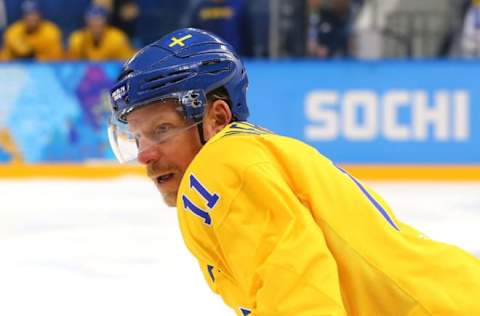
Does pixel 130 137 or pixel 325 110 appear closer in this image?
pixel 130 137

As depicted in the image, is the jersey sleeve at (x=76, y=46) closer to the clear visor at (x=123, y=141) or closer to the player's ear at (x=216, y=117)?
the clear visor at (x=123, y=141)

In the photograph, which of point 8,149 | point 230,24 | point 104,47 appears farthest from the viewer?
point 104,47

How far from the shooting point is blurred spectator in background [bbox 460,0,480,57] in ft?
28.2

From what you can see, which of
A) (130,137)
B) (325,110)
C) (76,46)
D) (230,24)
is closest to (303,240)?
(130,137)

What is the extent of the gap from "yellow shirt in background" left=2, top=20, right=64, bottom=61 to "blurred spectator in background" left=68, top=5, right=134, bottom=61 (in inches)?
7.6

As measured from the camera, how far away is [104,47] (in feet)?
29.5

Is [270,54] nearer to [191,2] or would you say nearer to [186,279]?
[191,2]

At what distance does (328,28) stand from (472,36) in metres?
1.27

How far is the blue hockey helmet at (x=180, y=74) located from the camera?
5.63ft

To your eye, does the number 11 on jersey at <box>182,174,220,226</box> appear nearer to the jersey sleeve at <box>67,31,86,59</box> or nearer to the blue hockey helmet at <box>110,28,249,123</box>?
the blue hockey helmet at <box>110,28,249,123</box>

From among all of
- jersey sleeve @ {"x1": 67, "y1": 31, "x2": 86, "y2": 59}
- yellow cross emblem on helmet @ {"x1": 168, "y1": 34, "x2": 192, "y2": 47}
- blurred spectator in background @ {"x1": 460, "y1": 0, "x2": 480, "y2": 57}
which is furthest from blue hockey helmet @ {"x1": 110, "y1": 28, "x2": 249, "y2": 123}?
jersey sleeve @ {"x1": 67, "y1": 31, "x2": 86, "y2": 59}

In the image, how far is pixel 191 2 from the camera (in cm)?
895

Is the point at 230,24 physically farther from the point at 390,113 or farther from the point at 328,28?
the point at 390,113

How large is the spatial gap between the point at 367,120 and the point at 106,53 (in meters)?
2.49
